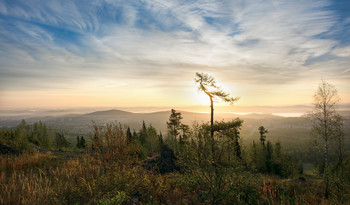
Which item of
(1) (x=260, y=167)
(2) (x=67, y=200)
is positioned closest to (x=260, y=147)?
(1) (x=260, y=167)

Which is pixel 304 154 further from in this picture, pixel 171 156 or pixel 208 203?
pixel 208 203

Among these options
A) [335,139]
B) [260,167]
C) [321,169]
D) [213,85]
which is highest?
[213,85]

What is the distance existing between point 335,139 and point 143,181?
23557mm

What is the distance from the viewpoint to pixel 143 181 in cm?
624

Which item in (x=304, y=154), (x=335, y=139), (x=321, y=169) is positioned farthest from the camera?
(x=304, y=154)

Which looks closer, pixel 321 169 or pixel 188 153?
pixel 188 153

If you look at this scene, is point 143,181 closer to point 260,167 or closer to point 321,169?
point 260,167

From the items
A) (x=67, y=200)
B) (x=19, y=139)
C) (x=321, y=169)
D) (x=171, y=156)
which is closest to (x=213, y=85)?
(x=171, y=156)

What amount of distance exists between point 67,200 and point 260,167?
55.7m

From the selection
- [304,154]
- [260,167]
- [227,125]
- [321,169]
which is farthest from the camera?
[304,154]

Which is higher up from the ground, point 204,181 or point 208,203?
point 204,181

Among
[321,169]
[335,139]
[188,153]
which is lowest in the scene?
[321,169]

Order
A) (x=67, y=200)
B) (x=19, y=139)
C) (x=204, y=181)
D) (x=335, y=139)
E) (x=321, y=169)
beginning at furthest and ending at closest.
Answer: (x=321, y=169) → (x=335, y=139) → (x=19, y=139) → (x=204, y=181) → (x=67, y=200)

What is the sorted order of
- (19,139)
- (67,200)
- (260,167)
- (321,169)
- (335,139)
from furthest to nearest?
(321,169), (260,167), (335,139), (19,139), (67,200)
